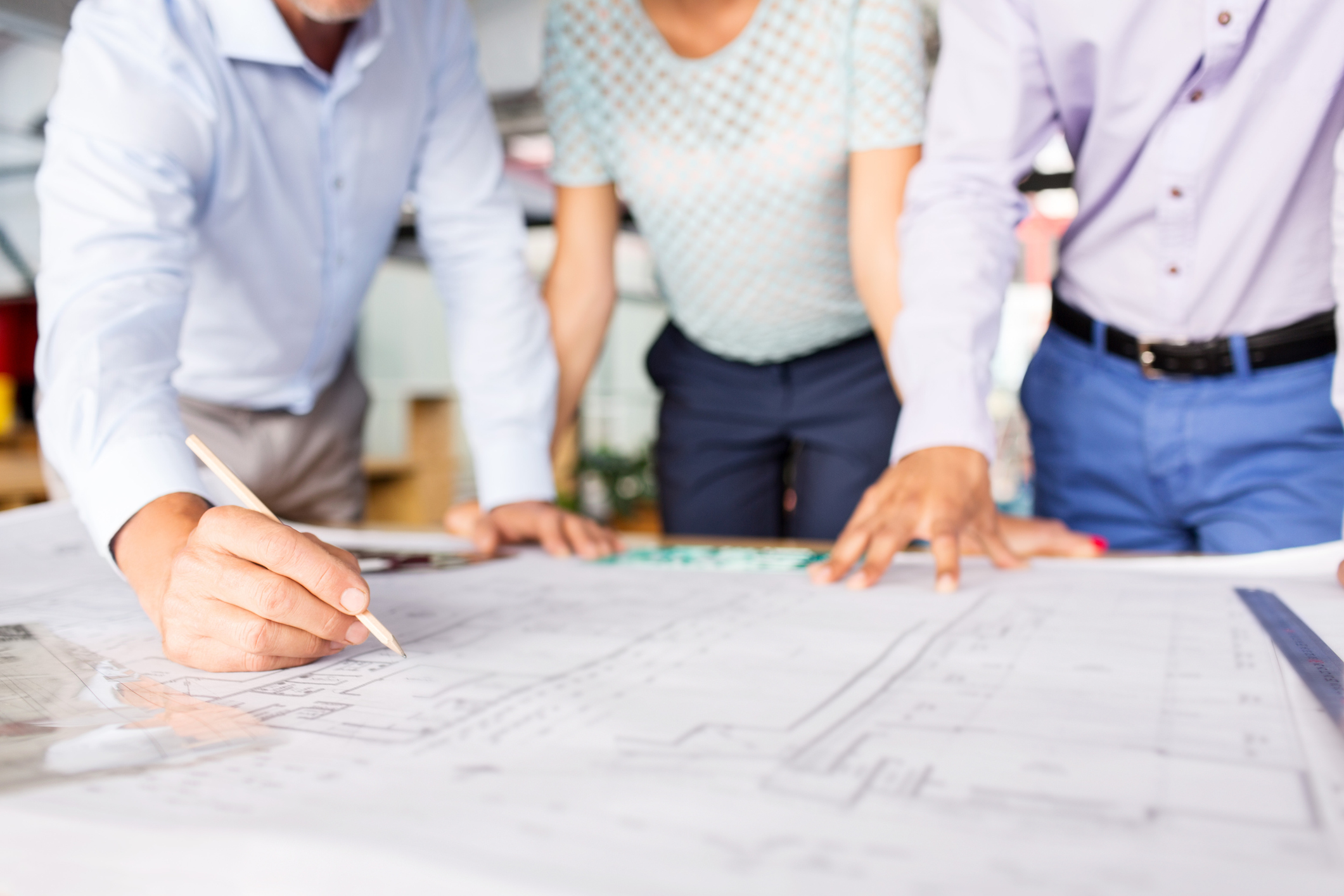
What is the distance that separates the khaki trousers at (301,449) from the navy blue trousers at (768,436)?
0.50 m

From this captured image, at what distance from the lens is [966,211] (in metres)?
1.12

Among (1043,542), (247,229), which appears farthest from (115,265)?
(1043,542)

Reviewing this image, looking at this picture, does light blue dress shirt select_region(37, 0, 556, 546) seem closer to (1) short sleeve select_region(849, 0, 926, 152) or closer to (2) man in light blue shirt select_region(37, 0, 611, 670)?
(2) man in light blue shirt select_region(37, 0, 611, 670)

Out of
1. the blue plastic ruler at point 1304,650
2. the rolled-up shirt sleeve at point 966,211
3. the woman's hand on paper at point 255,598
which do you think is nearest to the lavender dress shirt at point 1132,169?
the rolled-up shirt sleeve at point 966,211

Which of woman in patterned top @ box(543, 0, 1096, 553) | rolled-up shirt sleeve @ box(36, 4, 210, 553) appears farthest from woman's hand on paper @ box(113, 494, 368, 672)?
woman in patterned top @ box(543, 0, 1096, 553)

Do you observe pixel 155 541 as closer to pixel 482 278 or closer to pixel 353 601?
pixel 353 601

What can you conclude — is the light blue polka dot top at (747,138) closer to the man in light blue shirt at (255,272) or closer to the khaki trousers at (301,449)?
the man in light blue shirt at (255,272)

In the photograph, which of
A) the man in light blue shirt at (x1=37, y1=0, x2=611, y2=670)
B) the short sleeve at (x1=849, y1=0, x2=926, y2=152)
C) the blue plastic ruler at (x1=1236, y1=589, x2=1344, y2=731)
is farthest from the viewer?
the short sleeve at (x1=849, y1=0, x2=926, y2=152)

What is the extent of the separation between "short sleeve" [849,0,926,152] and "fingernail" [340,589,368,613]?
35.2 inches

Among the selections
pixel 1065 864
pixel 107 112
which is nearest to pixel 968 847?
pixel 1065 864

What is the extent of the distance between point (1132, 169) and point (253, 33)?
3.34 feet

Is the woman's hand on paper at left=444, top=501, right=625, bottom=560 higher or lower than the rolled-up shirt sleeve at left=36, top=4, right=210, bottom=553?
lower

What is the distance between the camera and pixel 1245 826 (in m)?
0.37

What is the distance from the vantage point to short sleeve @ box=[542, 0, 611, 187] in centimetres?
140
